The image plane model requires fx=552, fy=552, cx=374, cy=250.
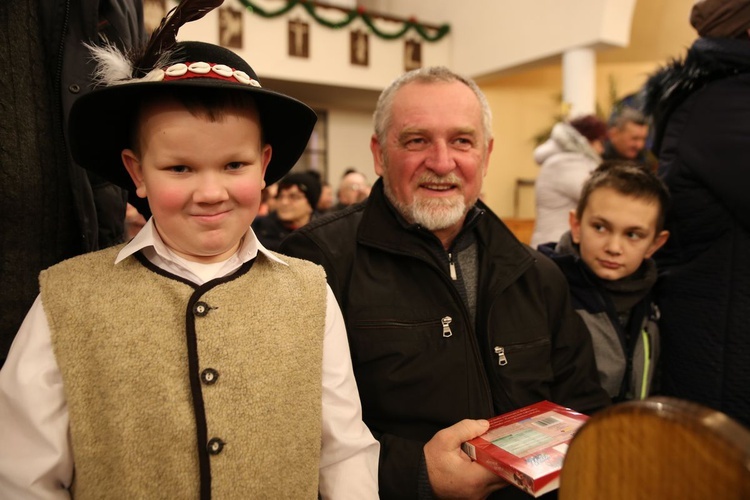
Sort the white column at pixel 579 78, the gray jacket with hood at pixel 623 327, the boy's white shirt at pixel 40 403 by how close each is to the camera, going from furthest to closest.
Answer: the white column at pixel 579 78
the gray jacket with hood at pixel 623 327
the boy's white shirt at pixel 40 403

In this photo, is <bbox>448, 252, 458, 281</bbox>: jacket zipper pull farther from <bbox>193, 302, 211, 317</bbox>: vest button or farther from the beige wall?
the beige wall

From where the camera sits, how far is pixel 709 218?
5.91ft

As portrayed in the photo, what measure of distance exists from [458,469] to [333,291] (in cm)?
57

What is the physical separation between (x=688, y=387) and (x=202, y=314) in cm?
167

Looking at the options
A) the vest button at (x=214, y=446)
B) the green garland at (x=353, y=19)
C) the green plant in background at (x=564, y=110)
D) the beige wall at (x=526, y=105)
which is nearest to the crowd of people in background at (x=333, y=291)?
the vest button at (x=214, y=446)

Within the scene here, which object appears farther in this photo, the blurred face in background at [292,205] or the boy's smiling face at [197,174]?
the blurred face in background at [292,205]

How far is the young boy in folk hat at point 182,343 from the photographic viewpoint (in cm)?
98

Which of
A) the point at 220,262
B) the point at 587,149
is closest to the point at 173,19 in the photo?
the point at 220,262

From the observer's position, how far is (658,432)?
535 millimetres

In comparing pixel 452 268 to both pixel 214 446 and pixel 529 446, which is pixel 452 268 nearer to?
pixel 529 446

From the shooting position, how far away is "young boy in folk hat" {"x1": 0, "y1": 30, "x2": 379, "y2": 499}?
0.98 metres

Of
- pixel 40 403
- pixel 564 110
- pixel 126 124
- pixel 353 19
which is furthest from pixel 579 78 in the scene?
pixel 40 403

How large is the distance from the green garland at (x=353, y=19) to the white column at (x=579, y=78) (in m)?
2.92

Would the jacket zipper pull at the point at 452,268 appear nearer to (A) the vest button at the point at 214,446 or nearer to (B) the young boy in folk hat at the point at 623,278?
(B) the young boy in folk hat at the point at 623,278
